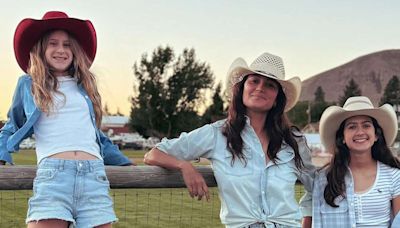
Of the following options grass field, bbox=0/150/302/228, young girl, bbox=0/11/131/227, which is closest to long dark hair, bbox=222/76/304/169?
young girl, bbox=0/11/131/227

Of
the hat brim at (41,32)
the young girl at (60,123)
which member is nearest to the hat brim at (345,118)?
the young girl at (60,123)

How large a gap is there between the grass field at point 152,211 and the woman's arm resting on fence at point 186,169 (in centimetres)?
489

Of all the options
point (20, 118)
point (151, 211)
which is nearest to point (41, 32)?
point (20, 118)

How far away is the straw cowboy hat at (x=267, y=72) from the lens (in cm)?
323

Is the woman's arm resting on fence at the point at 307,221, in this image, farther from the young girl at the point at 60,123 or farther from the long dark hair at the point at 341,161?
the young girl at the point at 60,123

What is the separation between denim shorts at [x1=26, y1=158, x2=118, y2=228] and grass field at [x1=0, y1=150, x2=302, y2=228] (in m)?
5.32

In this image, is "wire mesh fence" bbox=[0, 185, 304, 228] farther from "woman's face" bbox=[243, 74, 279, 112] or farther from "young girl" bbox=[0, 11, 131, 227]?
"young girl" bbox=[0, 11, 131, 227]

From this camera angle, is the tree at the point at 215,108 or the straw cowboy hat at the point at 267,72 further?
the tree at the point at 215,108

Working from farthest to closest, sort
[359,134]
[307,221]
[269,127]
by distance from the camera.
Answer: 1. [307,221]
2. [359,134]
3. [269,127]

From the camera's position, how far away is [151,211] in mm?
9883

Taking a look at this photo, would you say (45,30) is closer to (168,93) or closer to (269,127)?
(269,127)

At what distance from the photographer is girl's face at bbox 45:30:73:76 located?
2.95 m

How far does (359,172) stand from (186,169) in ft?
3.38

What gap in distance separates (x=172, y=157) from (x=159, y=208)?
722 centimetres
